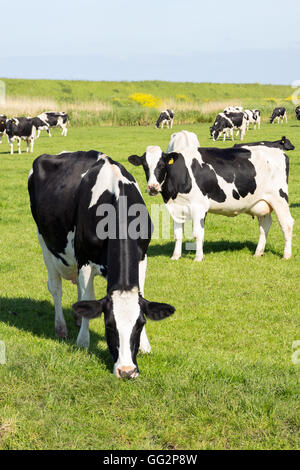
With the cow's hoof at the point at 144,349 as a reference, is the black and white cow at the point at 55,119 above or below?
above

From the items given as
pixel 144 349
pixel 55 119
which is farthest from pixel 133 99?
pixel 144 349

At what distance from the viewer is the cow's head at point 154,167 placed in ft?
34.3

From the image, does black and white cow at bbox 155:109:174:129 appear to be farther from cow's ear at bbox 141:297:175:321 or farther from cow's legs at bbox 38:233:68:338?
cow's ear at bbox 141:297:175:321

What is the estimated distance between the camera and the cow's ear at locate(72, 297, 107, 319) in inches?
191

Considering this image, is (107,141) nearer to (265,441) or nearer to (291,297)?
(291,297)

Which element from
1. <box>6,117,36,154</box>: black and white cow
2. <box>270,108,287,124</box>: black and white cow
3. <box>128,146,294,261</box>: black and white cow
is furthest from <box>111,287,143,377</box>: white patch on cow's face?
<box>270,108,287,124</box>: black and white cow

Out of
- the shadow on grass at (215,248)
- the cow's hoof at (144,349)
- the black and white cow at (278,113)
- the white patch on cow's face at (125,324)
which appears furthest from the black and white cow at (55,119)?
the white patch on cow's face at (125,324)

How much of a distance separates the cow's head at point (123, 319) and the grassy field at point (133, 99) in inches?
1704

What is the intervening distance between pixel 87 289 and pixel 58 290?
4.43 feet

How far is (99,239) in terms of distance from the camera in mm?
5496

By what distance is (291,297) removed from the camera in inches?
334

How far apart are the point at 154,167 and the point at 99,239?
5.21 metres

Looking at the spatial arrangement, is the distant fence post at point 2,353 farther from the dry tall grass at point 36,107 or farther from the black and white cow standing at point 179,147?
the dry tall grass at point 36,107
